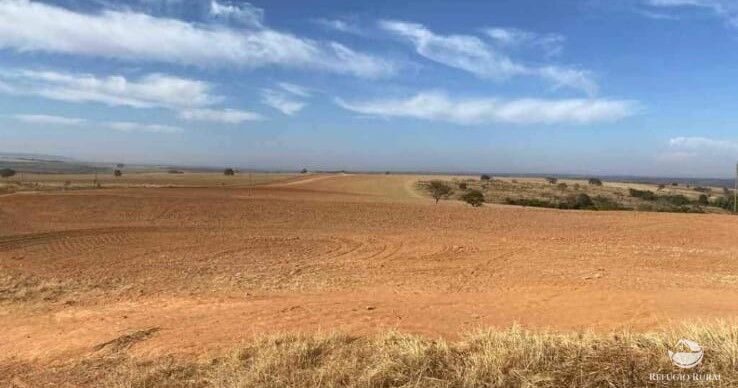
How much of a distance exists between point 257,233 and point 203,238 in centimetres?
189

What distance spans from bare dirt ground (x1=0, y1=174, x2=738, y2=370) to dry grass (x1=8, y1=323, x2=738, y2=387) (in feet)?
3.00

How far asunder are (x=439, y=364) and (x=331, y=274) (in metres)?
6.92

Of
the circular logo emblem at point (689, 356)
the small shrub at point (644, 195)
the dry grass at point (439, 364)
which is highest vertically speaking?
the circular logo emblem at point (689, 356)

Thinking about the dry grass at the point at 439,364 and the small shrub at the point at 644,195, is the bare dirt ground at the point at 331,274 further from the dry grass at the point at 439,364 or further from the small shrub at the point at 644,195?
the small shrub at the point at 644,195

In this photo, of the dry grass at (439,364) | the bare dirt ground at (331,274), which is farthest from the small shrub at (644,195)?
the dry grass at (439,364)

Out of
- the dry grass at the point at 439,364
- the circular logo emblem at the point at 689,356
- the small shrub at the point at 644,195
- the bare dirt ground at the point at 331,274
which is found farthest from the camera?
the small shrub at the point at 644,195

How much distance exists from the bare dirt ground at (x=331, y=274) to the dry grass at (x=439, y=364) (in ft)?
3.00

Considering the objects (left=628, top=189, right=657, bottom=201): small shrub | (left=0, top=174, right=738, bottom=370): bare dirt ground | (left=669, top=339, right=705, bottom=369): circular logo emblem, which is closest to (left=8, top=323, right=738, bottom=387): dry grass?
(left=669, top=339, right=705, bottom=369): circular logo emblem

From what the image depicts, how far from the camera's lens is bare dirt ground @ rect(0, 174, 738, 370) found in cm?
754

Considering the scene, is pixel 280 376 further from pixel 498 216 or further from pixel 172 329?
pixel 498 216

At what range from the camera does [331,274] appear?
38.3 feet

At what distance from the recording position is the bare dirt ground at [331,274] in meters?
7.54

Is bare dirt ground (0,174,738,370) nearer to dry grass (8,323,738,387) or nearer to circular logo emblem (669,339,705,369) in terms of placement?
dry grass (8,323,738,387)

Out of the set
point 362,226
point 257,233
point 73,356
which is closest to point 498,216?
point 362,226
